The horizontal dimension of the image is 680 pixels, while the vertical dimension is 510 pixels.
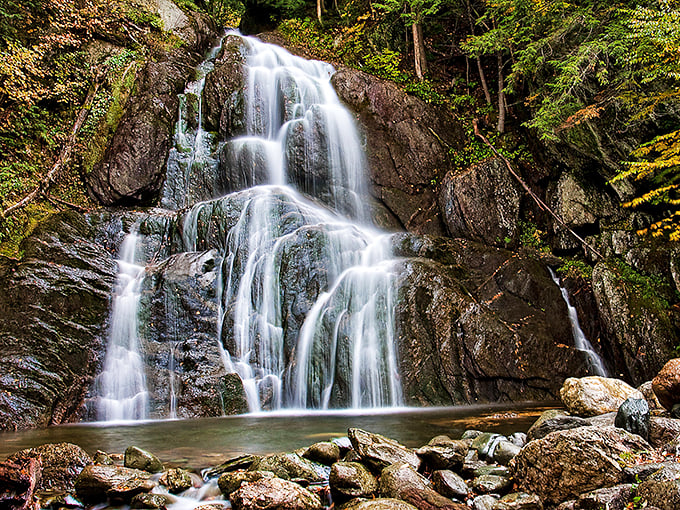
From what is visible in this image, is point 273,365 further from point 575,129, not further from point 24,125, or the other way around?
point 24,125

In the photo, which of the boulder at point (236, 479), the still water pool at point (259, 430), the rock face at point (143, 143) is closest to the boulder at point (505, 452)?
the still water pool at point (259, 430)

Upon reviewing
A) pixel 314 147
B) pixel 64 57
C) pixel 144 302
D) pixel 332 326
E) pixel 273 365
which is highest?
pixel 64 57

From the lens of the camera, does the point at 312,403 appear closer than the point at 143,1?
Yes

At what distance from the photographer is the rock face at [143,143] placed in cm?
1388

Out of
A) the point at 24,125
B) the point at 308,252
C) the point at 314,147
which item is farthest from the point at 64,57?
the point at 308,252

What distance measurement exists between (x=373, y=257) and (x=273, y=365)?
3.78 metres

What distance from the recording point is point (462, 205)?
44.8ft

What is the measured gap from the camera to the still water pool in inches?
230

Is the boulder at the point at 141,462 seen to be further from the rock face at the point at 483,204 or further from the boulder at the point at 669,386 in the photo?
the rock face at the point at 483,204

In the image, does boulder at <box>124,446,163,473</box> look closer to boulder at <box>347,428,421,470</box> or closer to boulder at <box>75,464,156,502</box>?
boulder at <box>75,464,156,502</box>

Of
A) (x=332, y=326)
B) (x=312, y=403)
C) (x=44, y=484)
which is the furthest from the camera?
(x=332, y=326)

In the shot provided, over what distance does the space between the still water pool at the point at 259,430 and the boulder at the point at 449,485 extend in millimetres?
1530

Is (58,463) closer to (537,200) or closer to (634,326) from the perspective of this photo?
(634,326)

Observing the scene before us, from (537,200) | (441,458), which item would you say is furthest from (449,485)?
(537,200)
